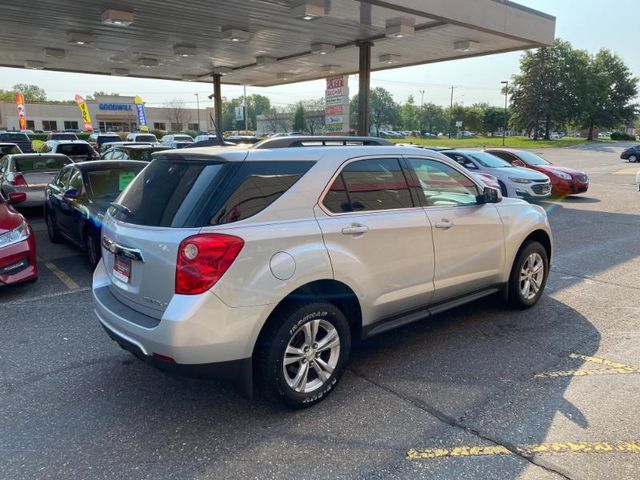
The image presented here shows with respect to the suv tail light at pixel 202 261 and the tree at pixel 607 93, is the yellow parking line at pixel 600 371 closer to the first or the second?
the suv tail light at pixel 202 261

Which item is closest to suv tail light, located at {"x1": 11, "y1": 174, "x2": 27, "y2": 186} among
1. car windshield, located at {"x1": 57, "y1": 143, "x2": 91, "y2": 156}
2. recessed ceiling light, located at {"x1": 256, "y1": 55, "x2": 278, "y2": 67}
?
car windshield, located at {"x1": 57, "y1": 143, "x2": 91, "y2": 156}

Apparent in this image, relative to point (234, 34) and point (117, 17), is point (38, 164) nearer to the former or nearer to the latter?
point (117, 17)

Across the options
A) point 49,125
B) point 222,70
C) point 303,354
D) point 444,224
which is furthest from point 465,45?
point 49,125

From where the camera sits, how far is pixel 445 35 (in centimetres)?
1348

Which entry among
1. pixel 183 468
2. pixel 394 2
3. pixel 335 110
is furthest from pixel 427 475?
pixel 335 110

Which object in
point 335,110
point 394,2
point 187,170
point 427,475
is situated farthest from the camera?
point 335,110

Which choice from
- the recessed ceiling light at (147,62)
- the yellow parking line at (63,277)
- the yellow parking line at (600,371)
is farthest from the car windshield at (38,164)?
the yellow parking line at (600,371)

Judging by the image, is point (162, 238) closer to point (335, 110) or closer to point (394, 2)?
point (394, 2)

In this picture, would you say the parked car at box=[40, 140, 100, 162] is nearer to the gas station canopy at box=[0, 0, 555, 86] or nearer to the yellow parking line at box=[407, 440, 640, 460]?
the gas station canopy at box=[0, 0, 555, 86]

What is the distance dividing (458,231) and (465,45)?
11905 millimetres

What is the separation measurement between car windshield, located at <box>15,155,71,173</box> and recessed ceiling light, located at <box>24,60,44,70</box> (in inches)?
368

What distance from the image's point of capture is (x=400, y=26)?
1203 centimetres

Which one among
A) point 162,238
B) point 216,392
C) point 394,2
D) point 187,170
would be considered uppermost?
point 394,2

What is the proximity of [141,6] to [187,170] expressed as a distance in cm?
928
